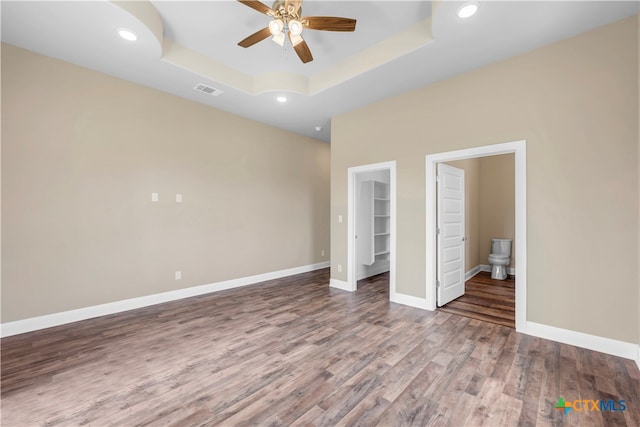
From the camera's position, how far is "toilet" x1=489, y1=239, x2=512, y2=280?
17.0 feet

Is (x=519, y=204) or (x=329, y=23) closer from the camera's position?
(x=329, y=23)

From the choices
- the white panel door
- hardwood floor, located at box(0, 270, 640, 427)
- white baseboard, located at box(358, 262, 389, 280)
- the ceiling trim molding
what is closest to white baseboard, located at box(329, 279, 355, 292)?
white baseboard, located at box(358, 262, 389, 280)

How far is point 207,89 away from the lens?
12.7ft

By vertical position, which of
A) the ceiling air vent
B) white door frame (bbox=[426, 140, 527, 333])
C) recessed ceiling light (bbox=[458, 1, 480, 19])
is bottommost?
white door frame (bbox=[426, 140, 527, 333])

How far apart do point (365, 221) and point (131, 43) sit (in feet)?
13.8

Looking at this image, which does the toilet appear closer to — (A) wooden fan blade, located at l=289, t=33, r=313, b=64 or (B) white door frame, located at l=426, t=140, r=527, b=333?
(B) white door frame, located at l=426, t=140, r=527, b=333

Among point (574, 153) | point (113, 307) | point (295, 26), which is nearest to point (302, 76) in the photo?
point (295, 26)

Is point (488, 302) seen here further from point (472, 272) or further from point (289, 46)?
point (289, 46)

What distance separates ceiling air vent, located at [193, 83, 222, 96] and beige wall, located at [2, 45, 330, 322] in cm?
54

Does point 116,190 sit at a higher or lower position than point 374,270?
higher

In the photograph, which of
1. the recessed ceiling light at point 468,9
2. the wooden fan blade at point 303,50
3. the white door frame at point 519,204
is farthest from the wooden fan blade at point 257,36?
the white door frame at point 519,204

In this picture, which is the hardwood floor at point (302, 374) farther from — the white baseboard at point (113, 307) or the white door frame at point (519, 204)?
the white door frame at point (519, 204)

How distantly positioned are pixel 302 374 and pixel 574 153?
3383 millimetres

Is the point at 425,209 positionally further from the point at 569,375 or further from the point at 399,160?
the point at 569,375
